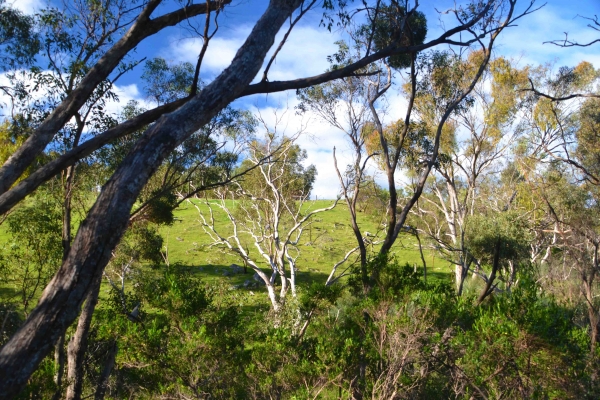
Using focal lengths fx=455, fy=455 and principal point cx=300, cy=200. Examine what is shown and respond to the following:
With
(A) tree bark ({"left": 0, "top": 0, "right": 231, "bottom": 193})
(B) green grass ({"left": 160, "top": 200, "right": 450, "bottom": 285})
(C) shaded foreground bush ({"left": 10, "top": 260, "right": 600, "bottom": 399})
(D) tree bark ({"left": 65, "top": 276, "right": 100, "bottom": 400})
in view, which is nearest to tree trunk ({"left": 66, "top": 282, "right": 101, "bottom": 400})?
(D) tree bark ({"left": 65, "top": 276, "right": 100, "bottom": 400})

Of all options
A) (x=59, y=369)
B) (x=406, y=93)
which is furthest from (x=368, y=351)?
(x=406, y=93)

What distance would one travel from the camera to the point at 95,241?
2.91 m

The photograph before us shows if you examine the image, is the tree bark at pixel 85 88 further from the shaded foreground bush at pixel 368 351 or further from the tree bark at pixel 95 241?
the shaded foreground bush at pixel 368 351

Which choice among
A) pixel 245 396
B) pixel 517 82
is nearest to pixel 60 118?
pixel 245 396

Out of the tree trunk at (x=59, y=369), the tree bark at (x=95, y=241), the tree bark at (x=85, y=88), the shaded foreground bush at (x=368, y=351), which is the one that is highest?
the tree bark at (x=85, y=88)

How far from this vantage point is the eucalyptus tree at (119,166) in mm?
2723

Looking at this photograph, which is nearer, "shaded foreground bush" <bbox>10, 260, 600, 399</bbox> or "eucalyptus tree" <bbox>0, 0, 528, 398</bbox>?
"eucalyptus tree" <bbox>0, 0, 528, 398</bbox>

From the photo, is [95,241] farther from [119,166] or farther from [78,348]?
[78,348]

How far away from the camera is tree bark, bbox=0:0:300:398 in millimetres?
2643

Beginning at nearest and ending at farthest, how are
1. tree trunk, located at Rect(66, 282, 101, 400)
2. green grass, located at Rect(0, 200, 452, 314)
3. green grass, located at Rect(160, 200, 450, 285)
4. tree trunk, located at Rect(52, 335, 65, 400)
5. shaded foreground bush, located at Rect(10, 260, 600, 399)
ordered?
1. shaded foreground bush, located at Rect(10, 260, 600, 399)
2. tree trunk, located at Rect(52, 335, 65, 400)
3. tree trunk, located at Rect(66, 282, 101, 400)
4. green grass, located at Rect(0, 200, 452, 314)
5. green grass, located at Rect(160, 200, 450, 285)

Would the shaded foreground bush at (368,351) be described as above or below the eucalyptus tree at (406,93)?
below

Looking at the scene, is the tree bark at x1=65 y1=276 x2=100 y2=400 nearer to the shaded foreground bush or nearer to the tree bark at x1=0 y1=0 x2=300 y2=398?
the shaded foreground bush

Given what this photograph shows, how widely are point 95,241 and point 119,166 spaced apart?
0.62 m

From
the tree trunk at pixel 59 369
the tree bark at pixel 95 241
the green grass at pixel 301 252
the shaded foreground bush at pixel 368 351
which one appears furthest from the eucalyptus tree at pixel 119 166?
the green grass at pixel 301 252
